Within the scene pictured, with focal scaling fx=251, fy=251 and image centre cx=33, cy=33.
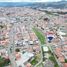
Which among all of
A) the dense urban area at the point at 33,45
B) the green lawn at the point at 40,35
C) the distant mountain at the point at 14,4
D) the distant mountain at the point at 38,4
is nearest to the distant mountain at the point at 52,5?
the distant mountain at the point at 38,4

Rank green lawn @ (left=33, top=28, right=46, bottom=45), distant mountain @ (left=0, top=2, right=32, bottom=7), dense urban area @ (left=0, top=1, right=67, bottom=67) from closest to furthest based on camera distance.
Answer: dense urban area @ (left=0, top=1, right=67, bottom=67) → green lawn @ (left=33, top=28, right=46, bottom=45) → distant mountain @ (left=0, top=2, right=32, bottom=7)

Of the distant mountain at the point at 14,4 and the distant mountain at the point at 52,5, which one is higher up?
the distant mountain at the point at 14,4

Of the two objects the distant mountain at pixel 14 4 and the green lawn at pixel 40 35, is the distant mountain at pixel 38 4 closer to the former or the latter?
the distant mountain at pixel 14 4

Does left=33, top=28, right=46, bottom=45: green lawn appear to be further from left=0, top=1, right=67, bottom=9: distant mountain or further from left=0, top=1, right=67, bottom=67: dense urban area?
left=0, top=1, right=67, bottom=9: distant mountain

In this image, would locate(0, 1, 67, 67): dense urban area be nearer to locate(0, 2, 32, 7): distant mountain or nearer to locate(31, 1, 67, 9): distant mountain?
locate(0, 2, 32, 7): distant mountain

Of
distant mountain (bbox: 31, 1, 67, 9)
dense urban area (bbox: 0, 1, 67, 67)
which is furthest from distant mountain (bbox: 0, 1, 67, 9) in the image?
dense urban area (bbox: 0, 1, 67, 67)

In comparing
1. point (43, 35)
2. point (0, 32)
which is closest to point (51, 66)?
point (43, 35)

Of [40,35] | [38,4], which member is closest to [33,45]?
[40,35]

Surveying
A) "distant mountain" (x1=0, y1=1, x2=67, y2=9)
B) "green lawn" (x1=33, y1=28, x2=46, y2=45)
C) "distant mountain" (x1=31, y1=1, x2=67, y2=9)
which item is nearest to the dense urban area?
"green lawn" (x1=33, y1=28, x2=46, y2=45)

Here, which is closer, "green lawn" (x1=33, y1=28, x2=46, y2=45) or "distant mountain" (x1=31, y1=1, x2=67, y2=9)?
"green lawn" (x1=33, y1=28, x2=46, y2=45)

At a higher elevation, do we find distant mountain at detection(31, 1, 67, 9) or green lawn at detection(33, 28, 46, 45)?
green lawn at detection(33, 28, 46, 45)

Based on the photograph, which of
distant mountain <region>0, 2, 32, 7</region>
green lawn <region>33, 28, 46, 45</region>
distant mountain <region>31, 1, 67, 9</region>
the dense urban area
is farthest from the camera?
distant mountain <region>31, 1, 67, 9</region>

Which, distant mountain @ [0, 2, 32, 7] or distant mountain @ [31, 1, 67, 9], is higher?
distant mountain @ [0, 2, 32, 7]
